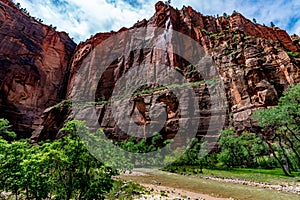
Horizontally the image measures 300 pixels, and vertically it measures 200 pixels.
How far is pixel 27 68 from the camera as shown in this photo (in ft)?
236

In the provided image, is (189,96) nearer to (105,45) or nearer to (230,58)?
(230,58)

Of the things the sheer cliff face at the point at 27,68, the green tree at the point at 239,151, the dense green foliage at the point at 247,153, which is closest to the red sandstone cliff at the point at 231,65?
the dense green foliage at the point at 247,153

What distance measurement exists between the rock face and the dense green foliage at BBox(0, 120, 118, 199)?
132 ft

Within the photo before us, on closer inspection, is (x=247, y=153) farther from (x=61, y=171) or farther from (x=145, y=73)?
(x=145, y=73)

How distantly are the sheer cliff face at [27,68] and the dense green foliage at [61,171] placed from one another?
66.1 metres

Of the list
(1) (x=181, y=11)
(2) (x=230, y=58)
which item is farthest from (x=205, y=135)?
(1) (x=181, y=11)

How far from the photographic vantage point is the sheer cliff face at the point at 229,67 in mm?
47000

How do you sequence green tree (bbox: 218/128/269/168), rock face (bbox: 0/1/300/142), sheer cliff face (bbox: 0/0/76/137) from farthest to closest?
sheer cliff face (bbox: 0/0/76/137)
rock face (bbox: 0/1/300/142)
green tree (bbox: 218/128/269/168)

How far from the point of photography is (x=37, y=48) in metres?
78.1

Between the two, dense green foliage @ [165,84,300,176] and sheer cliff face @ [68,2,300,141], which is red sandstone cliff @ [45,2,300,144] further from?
dense green foliage @ [165,84,300,176]

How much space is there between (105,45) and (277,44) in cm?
6427

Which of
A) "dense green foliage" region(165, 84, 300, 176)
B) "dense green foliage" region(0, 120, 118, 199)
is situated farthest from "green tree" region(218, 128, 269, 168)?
"dense green foliage" region(0, 120, 118, 199)

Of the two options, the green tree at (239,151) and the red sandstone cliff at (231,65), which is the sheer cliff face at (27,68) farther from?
the green tree at (239,151)

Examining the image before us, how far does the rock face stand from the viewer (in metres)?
48.9
